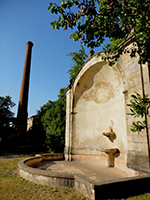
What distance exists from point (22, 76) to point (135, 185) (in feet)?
77.8

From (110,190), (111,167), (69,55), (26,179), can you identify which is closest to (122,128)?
(111,167)

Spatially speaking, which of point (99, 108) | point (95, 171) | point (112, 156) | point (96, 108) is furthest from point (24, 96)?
point (95, 171)

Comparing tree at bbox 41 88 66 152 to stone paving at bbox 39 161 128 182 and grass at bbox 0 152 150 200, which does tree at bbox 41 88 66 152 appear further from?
grass at bbox 0 152 150 200

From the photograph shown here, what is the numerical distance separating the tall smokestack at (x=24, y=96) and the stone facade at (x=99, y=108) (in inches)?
533

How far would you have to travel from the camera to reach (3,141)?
19.4 meters

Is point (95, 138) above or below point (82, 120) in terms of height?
below

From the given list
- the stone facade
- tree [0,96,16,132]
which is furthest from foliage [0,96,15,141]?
the stone facade

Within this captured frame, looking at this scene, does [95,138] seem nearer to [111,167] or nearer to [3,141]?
[111,167]

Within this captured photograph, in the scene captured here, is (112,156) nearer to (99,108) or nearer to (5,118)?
(99,108)

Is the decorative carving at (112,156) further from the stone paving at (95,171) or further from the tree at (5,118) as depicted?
the tree at (5,118)

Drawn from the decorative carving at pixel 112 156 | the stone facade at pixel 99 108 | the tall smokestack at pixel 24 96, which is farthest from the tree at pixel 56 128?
the decorative carving at pixel 112 156

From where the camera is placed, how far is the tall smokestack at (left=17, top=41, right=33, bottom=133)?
72.6 feet

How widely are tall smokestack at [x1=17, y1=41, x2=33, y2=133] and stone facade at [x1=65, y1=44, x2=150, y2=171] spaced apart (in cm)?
1354

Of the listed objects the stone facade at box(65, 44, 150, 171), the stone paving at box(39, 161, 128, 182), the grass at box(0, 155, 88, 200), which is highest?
the stone facade at box(65, 44, 150, 171)
